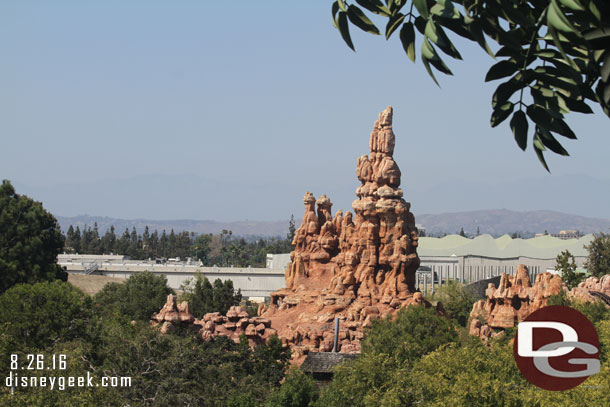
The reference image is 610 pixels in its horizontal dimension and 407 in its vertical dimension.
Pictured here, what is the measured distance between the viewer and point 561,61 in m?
4.57

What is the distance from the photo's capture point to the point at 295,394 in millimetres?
33094

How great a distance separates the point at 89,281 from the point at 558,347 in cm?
8381

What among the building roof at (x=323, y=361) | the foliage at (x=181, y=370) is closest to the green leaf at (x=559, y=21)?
the foliage at (x=181, y=370)

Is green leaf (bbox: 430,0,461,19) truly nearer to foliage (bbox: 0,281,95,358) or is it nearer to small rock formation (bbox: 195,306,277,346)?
foliage (bbox: 0,281,95,358)

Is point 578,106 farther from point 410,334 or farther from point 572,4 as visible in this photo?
point 410,334

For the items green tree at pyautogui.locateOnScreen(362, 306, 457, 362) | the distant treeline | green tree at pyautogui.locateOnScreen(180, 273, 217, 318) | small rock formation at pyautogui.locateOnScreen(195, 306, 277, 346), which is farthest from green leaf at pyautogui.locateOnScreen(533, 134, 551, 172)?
the distant treeline

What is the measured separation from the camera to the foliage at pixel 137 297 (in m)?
61.0

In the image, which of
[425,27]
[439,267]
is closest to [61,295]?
[425,27]

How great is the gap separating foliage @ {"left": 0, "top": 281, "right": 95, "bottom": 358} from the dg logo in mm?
27991

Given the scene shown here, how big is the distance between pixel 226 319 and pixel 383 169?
13359mm

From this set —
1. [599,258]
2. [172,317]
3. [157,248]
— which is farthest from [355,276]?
[157,248]

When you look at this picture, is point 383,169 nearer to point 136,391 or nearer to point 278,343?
point 278,343

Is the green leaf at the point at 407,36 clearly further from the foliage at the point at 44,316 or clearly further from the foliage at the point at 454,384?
the foliage at the point at 44,316

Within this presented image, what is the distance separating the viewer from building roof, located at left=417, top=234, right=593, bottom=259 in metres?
124
